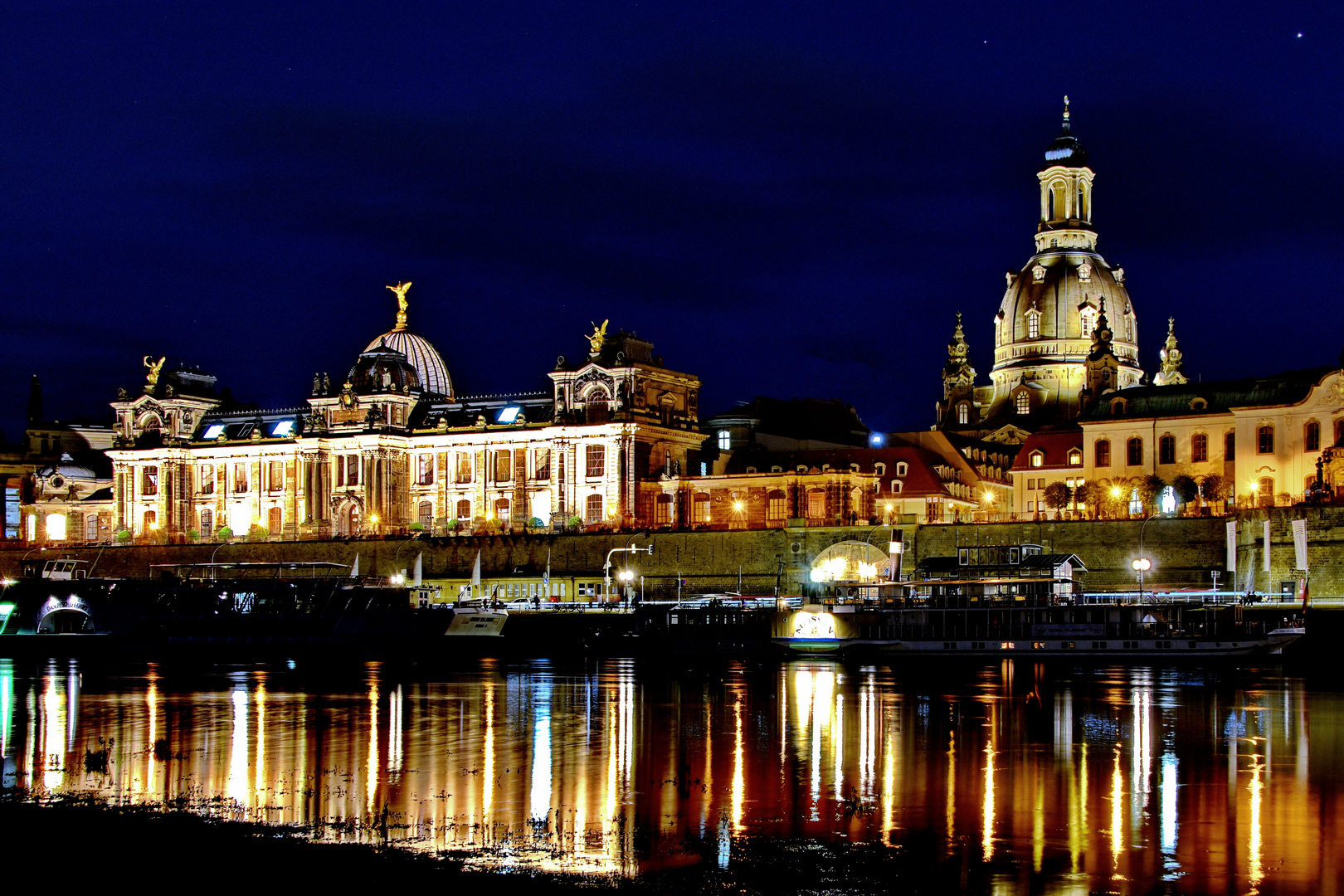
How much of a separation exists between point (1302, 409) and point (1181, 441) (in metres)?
9.10

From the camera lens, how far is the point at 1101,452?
4316 inches

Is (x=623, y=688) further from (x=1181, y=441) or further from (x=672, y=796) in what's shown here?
(x=1181, y=441)

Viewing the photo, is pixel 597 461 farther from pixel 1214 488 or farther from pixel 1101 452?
pixel 1214 488

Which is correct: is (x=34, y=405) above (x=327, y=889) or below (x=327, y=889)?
above

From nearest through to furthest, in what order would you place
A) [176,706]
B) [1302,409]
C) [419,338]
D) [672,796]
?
[672,796], [176,706], [1302,409], [419,338]

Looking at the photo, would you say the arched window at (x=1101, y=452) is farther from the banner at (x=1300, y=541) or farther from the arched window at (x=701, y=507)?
the arched window at (x=701, y=507)

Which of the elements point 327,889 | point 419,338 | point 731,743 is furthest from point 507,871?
point 419,338

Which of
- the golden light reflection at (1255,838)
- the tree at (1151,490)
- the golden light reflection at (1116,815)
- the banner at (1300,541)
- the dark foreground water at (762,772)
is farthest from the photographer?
the tree at (1151,490)

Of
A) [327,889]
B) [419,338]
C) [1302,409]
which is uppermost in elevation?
[419,338]

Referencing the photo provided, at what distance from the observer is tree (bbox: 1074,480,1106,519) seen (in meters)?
106

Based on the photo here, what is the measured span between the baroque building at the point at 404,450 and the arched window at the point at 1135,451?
101 feet

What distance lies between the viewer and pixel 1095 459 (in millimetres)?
109688

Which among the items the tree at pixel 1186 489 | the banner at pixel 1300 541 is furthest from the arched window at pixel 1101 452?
the banner at pixel 1300 541

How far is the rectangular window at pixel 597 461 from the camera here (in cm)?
12012
